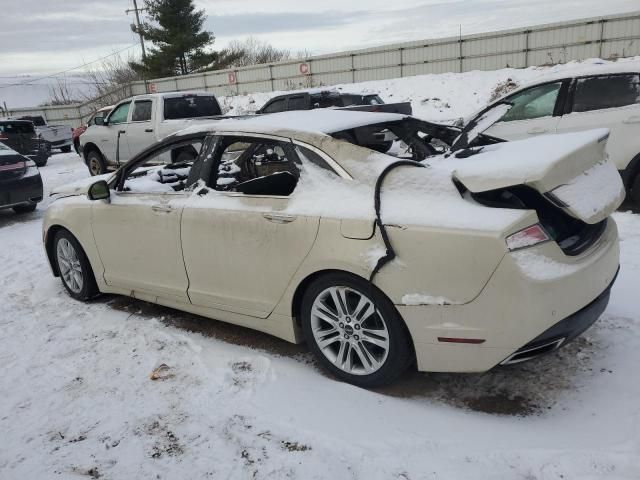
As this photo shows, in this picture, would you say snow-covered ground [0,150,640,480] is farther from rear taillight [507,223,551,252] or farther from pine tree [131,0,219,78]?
pine tree [131,0,219,78]

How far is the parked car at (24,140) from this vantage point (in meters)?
17.4

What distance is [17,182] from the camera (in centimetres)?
905

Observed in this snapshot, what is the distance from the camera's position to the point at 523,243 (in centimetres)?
248

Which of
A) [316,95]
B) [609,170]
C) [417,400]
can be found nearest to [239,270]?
[417,400]

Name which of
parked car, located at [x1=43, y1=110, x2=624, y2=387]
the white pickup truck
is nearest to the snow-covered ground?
parked car, located at [x1=43, y1=110, x2=624, y2=387]

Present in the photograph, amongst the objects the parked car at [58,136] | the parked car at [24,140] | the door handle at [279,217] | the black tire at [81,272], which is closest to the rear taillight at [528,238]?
the door handle at [279,217]

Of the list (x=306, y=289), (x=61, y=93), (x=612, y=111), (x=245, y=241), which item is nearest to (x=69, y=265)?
(x=245, y=241)

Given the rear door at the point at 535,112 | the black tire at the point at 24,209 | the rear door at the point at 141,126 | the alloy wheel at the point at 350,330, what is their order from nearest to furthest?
the alloy wheel at the point at 350,330
the rear door at the point at 535,112
the black tire at the point at 24,209
the rear door at the point at 141,126

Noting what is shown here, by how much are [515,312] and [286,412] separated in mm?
1364

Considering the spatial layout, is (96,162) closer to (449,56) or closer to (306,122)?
(306,122)

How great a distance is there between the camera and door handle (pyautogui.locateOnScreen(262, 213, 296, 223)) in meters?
3.14

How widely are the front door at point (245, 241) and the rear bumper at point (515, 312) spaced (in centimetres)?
82

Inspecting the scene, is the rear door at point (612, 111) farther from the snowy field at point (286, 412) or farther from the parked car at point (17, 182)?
the parked car at point (17, 182)

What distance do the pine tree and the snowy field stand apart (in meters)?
38.1
